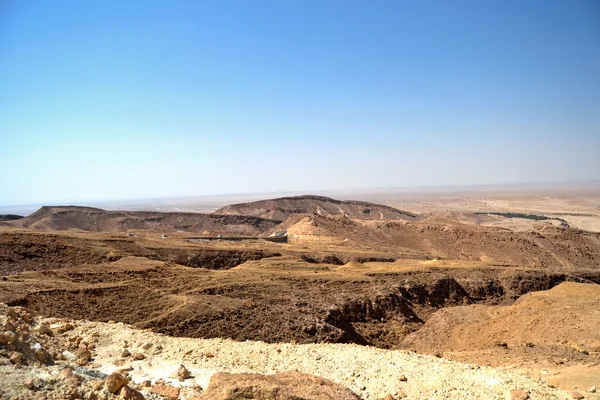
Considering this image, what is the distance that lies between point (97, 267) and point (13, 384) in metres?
18.1

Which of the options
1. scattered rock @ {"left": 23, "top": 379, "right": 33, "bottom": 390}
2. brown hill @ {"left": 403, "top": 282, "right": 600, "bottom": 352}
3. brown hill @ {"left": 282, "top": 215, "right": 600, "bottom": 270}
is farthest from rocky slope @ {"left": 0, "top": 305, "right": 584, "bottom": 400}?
brown hill @ {"left": 282, "top": 215, "right": 600, "bottom": 270}

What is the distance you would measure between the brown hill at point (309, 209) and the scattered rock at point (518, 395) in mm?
82631

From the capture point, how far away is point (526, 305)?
719 inches

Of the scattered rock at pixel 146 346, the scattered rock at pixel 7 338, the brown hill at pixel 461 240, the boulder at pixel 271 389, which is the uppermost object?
the scattered rock at pixel 7 338

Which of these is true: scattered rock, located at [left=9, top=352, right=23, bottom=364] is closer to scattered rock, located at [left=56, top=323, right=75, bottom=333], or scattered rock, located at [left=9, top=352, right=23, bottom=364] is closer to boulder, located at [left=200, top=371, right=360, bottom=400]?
boulder, located at [left=200, top=371, right=360, bottom=400]

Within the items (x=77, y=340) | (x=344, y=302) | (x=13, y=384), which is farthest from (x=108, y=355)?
(x=344, y=302)

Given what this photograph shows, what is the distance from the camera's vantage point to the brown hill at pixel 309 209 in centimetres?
9312

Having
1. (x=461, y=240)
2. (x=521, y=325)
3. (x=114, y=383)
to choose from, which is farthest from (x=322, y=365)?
(x=461, y=240)

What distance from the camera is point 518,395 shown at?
302 inches

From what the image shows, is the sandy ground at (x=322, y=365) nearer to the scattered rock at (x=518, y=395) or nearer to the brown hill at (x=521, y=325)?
the scattered rock at (x=518, y=395)

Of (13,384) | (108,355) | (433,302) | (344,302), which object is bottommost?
(433,302)

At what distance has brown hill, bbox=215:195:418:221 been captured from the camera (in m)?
93.1

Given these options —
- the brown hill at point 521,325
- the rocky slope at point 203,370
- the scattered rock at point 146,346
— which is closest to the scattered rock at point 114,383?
the rocky slope at point 203,370

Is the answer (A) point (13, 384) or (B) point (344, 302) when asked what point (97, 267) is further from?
(A) point (13, 384)
